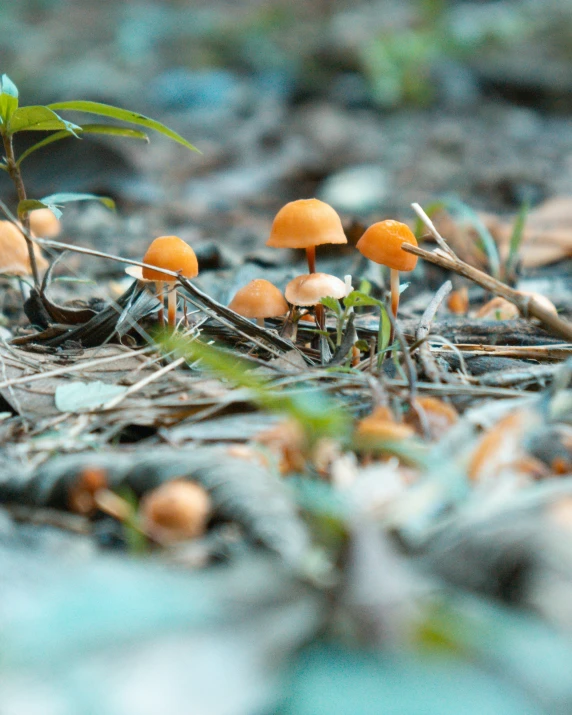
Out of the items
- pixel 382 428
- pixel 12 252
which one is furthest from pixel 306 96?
pixel 382 428

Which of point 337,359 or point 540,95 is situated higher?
point 540,95

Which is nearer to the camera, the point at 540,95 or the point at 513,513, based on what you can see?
the point at 513,513

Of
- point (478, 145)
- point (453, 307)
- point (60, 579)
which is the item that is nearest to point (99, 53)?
point (478, 145)

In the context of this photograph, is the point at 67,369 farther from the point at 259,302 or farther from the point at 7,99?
the point at 7,99

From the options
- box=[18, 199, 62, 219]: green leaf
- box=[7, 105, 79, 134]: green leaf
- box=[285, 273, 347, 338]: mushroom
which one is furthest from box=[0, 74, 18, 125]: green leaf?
box=[285, 273, 347, 338]: mushroom

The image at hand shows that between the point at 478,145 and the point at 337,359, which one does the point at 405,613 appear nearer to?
the point at 337,359

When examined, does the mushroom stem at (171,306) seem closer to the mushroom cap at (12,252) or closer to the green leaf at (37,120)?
the green leaf at (37,120)
